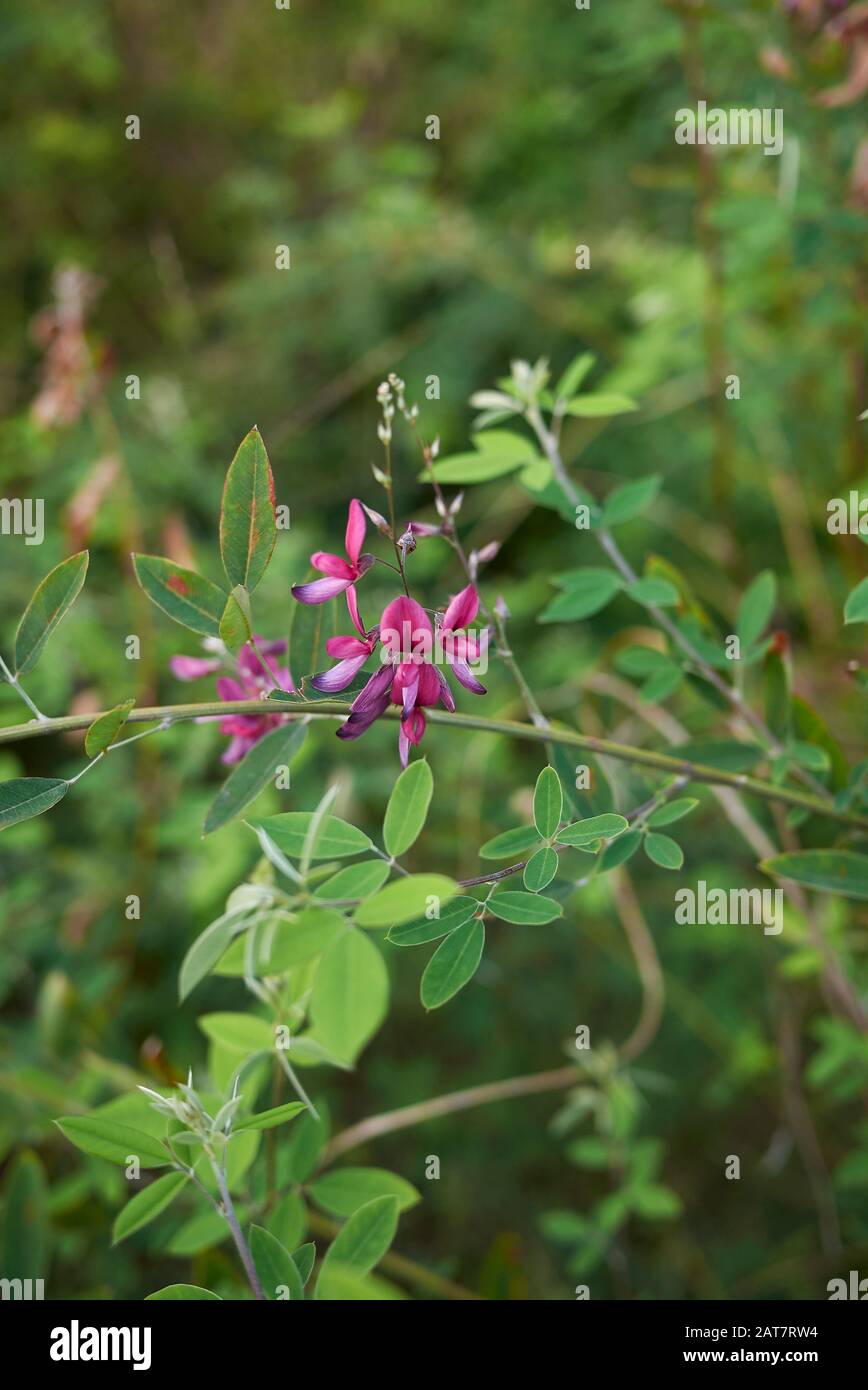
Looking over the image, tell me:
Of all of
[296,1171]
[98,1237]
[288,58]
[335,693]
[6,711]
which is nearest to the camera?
[335,693]

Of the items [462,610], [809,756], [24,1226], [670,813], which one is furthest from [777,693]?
[24,1226]

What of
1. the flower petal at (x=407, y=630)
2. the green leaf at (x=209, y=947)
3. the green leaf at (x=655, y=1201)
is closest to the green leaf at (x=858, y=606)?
the flower petal at (x=407, y=630)

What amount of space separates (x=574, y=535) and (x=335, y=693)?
132 cm

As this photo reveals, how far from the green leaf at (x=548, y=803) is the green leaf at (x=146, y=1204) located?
259 mm

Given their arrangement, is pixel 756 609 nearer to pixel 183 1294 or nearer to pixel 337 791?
pixel 337 791

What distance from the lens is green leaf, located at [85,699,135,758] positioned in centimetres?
43

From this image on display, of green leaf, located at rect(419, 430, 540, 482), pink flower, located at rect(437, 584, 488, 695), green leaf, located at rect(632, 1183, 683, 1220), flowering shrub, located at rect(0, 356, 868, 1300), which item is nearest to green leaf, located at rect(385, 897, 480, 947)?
flowering shrub, located at rect(0, 356, 868, 1300)

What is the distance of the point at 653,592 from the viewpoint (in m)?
0.61

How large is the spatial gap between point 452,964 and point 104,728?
19cm

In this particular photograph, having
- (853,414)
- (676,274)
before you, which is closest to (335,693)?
(853,414)

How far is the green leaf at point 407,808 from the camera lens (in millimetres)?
485

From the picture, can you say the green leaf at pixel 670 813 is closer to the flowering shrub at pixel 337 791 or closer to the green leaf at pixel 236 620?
the flowering shrub at pixel 337 791

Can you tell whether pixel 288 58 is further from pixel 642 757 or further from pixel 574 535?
pixel 642 757
